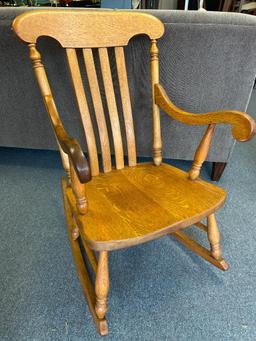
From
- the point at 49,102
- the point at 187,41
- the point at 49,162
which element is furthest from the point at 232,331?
the point at 49,162

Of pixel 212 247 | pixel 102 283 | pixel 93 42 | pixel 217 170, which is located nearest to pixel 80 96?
pixel 93 42

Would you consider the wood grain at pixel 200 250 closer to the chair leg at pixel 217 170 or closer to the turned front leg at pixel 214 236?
the turned front leg at pixel 214 236

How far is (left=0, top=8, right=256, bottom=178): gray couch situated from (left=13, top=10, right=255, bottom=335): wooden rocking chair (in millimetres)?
167

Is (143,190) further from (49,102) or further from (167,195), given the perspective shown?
(49,102)

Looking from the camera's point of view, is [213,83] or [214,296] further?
[213,83]

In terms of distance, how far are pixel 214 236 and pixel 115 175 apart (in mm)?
377

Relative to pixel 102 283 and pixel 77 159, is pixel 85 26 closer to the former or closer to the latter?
pixel 77 159

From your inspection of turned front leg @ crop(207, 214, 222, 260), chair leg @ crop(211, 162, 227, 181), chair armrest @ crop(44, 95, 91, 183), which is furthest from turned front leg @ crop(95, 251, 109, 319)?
chair leg @ crop(211, 162, 227, 181)

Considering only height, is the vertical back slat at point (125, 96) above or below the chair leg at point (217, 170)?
above

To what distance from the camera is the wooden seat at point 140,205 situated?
55 centimetres

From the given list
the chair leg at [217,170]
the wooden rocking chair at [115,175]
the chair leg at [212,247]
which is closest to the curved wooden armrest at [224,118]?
the wooden rocking chair at [115,175]

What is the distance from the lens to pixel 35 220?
108 cm

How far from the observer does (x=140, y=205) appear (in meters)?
0.65

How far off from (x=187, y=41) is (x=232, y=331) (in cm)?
95
